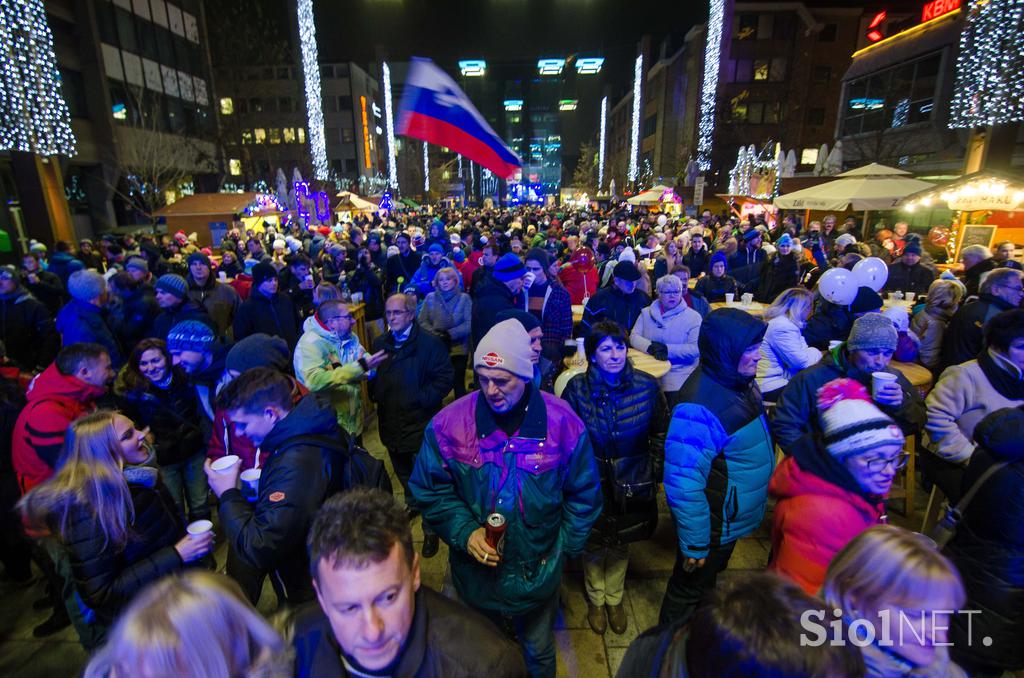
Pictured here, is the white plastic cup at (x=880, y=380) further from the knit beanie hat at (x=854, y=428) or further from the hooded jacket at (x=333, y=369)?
the hooded jacket at (x=333, y=369)

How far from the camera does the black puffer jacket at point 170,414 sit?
3.82 meters

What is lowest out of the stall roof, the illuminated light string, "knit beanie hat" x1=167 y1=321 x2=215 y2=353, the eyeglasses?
the eyeglasses

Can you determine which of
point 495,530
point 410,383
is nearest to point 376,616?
point 495,530

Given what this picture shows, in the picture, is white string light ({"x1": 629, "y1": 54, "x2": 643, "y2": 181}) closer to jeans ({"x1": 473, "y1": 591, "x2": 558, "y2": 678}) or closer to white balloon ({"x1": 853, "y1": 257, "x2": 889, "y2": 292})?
white balloon ({"x1": 853, "y1": 257, "x2": 889, "y2": 292})

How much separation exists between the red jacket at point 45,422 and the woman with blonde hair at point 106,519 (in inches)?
38.1

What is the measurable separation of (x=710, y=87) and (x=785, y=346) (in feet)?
130

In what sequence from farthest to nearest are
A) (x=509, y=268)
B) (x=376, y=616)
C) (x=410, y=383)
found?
(x=509, y=268) → (x=410, y=383) → (x=376, y=616)

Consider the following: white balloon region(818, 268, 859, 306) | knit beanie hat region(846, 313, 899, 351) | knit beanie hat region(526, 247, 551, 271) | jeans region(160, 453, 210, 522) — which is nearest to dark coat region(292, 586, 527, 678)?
knit beanie hat region(846, 313, 899, 351)

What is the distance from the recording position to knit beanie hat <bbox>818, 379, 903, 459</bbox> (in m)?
2.06

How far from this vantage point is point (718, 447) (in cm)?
267

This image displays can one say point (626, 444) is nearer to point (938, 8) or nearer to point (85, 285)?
point (85, 285)

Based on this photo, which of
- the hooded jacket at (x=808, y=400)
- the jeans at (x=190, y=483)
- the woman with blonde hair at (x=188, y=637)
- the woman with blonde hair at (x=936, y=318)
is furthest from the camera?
the woman with blonde hair at (x=936, y=318)

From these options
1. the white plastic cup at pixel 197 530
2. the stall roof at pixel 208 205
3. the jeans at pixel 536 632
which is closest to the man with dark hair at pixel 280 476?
the white plastic cup at pixel 197 530

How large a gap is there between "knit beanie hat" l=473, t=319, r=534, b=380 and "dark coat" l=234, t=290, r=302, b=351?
15.4 feet
